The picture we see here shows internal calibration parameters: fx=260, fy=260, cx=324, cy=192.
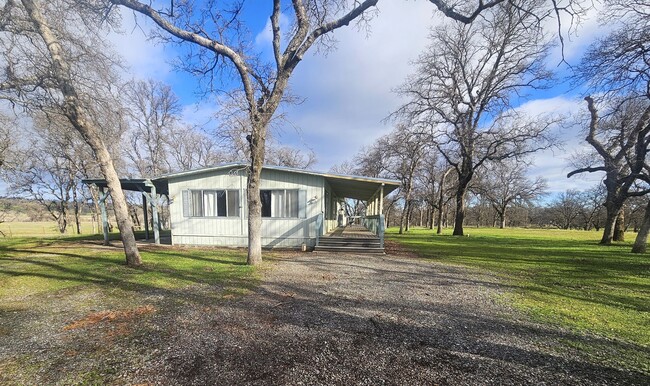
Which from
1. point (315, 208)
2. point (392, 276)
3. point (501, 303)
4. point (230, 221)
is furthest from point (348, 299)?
point (230, 221)

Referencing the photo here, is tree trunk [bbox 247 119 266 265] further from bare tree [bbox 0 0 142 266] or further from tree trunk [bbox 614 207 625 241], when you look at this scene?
tree trunk [bbox 614 207 625 241]

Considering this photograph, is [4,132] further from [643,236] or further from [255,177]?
[643,236]

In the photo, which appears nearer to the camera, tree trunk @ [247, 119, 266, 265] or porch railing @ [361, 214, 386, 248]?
tree trunk @ [247, 119, 266, 265]

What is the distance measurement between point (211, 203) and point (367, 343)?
1073cm

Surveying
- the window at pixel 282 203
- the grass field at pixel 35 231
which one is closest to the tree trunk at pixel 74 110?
the window at pixel 282 203

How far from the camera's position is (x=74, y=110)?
21.2ft

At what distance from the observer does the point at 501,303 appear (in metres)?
4.78

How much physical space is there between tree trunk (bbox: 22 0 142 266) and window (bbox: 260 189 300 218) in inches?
209

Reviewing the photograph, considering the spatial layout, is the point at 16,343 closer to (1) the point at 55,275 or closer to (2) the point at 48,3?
(1) the point at 55,275

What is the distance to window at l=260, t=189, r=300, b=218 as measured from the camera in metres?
11.5

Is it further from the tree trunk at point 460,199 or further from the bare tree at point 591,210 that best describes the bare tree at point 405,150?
the bare tree at point 591,210

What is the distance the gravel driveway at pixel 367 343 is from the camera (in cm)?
254

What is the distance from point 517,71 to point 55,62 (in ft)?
72.9

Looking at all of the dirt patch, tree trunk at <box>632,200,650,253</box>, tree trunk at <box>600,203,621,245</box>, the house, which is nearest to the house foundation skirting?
the house
